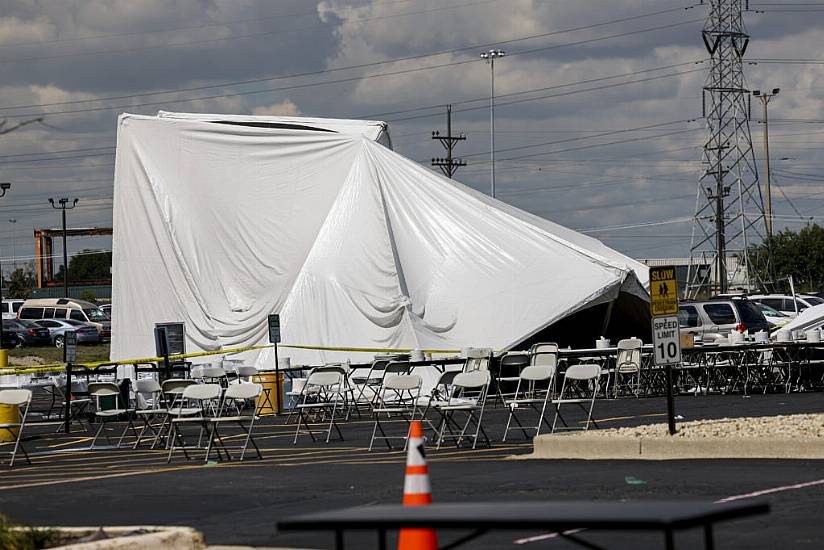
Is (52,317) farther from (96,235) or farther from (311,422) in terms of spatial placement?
(311,422)

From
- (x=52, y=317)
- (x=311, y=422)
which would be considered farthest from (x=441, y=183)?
(x=52, y=317)

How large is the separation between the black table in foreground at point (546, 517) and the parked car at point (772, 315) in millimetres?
32199

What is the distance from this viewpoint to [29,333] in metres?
59.2

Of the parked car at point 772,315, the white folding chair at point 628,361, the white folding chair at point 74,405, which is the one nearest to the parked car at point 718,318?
the parked car at point 772,315

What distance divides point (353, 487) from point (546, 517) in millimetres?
7395

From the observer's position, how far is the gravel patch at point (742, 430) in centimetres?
1394

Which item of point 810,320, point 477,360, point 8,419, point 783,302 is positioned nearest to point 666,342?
point 477,360

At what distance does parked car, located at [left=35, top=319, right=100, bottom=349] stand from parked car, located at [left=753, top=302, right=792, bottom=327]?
31919 millimetres

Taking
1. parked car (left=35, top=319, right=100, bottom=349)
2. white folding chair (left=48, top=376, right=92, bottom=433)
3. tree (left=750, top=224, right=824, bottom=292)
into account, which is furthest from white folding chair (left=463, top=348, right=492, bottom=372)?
tree (left=750, top=224, right=824, bottom=292)

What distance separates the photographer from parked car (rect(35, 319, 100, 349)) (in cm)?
5962

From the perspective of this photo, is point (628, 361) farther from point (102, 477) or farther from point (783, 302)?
point (783, 302)

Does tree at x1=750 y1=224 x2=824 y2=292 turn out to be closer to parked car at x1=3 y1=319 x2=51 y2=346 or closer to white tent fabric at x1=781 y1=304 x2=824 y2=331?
parked car at x1=3 y1=319 x2=51 y2=346

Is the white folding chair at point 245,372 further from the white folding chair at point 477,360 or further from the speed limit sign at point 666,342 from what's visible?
the speed limit sign at point 666,342

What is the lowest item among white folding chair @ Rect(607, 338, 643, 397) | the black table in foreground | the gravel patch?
the gravel patch
